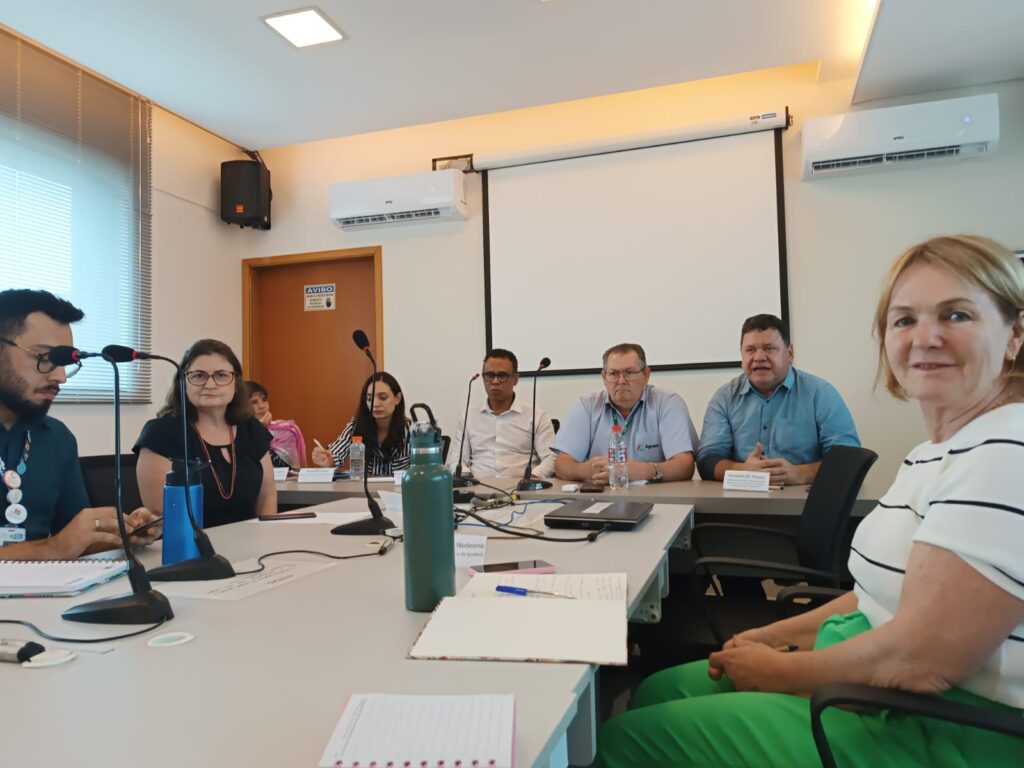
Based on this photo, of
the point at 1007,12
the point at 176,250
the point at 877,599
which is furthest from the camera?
the point at 176,250

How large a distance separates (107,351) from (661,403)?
2.37 m

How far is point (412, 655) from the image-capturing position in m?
0.80

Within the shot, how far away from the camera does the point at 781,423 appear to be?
8.98 ft

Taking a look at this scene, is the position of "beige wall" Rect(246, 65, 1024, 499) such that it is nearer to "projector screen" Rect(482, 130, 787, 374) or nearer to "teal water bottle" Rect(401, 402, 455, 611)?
"projector screen" Rect(482, 130, 787, 374)

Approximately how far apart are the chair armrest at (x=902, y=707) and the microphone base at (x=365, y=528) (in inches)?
42.8

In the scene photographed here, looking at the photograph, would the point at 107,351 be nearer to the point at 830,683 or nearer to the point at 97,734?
the point at 97,734

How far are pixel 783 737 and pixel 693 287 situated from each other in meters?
3.40

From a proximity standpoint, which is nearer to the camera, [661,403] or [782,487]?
[782,487]

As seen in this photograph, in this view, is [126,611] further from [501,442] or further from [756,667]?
[501,442]

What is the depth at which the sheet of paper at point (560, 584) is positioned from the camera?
1.04m

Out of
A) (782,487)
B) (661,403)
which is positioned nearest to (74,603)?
(782,487)

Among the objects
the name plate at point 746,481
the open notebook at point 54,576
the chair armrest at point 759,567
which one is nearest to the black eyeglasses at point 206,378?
the open notebook at point 54,576

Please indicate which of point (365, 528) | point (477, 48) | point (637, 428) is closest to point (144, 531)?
point (365, 528)

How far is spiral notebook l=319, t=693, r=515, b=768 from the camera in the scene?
1.81ft
